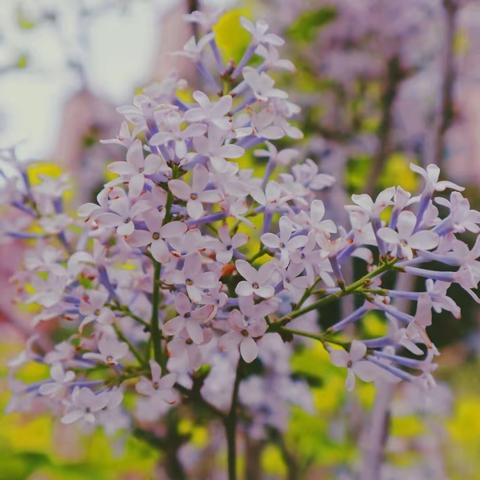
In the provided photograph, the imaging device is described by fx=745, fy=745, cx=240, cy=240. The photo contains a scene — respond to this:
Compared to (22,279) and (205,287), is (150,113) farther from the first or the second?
(22,279)

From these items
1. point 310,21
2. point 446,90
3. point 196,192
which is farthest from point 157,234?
point 310,21

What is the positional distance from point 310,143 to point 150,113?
3.27 ft

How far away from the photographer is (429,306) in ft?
2.10

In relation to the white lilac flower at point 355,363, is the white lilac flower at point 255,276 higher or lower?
higher

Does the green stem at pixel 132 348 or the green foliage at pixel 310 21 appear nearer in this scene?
the green stem at pixel 132 348

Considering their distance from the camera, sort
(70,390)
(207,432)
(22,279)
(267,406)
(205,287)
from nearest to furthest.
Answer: (205,287), (70,390), (22,279), (267,406), (207,432)

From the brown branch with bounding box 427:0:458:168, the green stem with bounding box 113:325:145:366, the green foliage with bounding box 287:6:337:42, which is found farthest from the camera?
the green foliage with bounding box 287:6:337:42

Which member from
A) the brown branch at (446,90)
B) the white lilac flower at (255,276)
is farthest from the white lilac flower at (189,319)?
the brown branch at (446,90)

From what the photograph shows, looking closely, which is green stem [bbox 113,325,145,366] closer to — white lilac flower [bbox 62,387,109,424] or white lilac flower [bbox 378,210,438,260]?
white lilac flower [bbox 62,387,109,424]

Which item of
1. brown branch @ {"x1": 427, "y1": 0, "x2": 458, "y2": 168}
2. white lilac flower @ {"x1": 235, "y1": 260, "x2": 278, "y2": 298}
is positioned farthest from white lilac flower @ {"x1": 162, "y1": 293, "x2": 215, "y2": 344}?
brown branch @ {"x1": 427, "y1": 0, "x2": 458, "y2": 168}

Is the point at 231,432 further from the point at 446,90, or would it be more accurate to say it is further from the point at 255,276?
the point at 446,90

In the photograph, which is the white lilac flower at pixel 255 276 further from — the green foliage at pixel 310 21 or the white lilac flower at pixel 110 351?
the green foliage at pixel 310 21

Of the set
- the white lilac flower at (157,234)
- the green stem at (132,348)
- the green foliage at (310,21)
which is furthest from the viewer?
the green foliage at (310,21)

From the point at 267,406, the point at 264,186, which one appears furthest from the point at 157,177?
the point at 267,406
